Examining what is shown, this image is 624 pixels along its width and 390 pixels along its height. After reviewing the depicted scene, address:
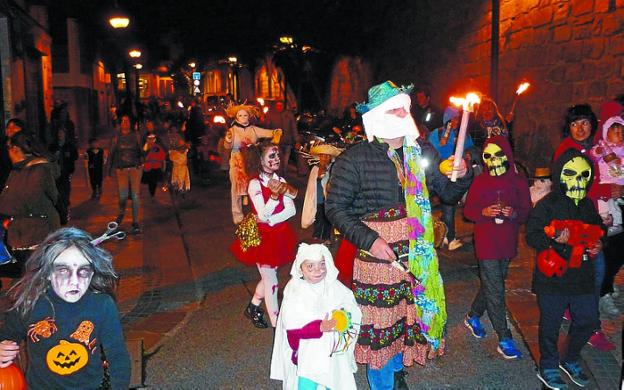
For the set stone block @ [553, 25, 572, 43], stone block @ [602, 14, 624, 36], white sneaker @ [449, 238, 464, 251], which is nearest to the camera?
white sneaker @ [449, 238, 464, 251]

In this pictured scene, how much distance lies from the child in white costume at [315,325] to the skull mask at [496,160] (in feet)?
5.89

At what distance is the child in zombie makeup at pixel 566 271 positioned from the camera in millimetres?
4387

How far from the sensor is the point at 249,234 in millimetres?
5520

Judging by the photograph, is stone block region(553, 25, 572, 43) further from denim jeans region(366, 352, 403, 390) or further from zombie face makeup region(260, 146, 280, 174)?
denim jeans region(366, 352, 403, 390)

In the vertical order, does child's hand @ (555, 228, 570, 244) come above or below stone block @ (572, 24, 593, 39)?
below

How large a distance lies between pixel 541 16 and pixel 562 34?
2.73ft

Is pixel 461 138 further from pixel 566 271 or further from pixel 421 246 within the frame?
pixel 566 271

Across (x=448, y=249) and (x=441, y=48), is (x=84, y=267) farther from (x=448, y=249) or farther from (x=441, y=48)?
(x=441, y=48)

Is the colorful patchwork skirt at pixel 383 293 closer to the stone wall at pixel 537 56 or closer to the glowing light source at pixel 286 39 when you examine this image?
the stone wall at pixel 537 56

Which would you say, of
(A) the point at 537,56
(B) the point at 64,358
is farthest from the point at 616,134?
(A) the point at 537,56

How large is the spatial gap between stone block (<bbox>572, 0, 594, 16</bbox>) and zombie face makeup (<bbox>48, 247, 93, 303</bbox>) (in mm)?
9709

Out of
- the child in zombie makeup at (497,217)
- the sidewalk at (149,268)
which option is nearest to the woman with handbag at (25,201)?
the sidewalk at (149,268)

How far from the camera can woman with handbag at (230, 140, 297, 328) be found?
17.9 ft

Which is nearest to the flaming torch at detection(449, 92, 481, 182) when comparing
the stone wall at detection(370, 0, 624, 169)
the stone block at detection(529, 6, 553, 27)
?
the stone wall at detection(370, 0, 624, 169)
